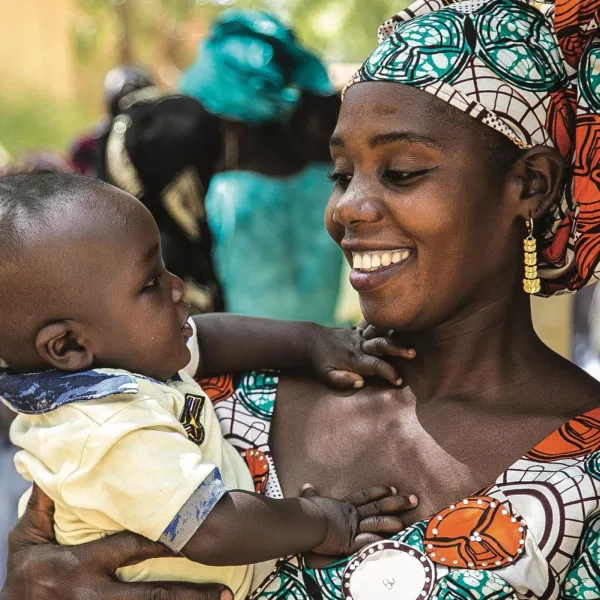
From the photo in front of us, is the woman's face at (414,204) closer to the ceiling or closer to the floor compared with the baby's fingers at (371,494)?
closer to the ceiling

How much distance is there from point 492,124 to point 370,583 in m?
0.98

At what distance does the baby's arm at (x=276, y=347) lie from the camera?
7.50 ft

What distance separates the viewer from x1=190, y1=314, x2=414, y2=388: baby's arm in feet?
7.50

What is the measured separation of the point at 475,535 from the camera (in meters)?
1.83

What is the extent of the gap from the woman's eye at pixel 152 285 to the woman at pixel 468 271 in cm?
42

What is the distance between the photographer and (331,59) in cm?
1116

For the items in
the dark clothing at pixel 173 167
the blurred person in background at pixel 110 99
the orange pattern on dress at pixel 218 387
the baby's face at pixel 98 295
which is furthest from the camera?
the blurred person in background at pixel 110 99

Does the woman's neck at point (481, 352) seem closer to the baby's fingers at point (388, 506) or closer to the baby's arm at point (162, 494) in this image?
the baby's fingers at point (388, 506)

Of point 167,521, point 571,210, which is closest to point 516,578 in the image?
point 167,521

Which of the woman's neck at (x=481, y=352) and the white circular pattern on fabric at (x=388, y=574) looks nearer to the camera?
the white circular pattern on fabric at (x=388, y=574)

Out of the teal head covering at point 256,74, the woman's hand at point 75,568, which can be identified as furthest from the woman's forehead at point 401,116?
the teal head covering at point 256,74

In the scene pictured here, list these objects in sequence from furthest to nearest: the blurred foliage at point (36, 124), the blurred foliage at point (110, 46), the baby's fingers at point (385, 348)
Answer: the blurred foliage at point (110, 46) < the blurred foliage at point (36, 124) < the baby's fingers at point (385, 348)

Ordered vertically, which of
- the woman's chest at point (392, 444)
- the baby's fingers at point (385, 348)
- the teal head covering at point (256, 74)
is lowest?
the woman's chest at point (392, 444)

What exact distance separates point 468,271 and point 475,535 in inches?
22.4
